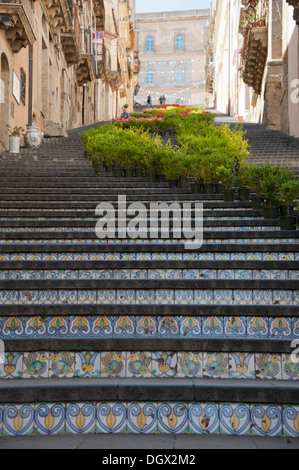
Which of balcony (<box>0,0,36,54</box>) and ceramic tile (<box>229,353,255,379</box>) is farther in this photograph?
balcony (<box>0,0,36,54</box>)

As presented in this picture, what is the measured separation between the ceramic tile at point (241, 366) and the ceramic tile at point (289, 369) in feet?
0.83

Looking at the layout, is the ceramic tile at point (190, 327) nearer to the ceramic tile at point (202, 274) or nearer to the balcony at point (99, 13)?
the ceramic tile at point (202, 274)


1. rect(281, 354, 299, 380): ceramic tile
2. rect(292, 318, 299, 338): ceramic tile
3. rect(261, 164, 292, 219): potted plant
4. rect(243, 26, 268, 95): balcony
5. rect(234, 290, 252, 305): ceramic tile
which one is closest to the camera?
rect(281, 354, 299, 380): ceramic tile

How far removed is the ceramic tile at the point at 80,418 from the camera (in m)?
3.87

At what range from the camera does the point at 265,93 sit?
26484 mm

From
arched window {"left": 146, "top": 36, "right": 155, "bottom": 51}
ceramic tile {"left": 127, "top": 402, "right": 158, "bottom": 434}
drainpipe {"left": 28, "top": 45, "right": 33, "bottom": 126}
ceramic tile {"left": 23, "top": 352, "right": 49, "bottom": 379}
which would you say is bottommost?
ceramic tile {"left": 127, "top": 402, "right": 158, "bottom": 434}

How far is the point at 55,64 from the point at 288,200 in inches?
798

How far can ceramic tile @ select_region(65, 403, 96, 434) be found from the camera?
12.7ft

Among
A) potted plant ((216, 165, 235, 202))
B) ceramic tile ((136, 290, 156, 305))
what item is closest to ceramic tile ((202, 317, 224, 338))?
ceramic tile ((136, 290, 156, 305))

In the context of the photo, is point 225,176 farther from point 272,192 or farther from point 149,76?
point 149,76

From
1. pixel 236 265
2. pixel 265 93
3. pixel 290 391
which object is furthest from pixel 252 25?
pixel 290 391

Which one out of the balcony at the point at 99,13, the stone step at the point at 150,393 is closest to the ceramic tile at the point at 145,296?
the stone step at the point at 150,393

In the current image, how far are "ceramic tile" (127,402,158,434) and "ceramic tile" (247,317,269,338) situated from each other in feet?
4.30

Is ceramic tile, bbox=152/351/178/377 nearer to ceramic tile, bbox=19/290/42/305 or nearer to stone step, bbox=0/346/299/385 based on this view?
stone step, bbox=0/346/299/385
